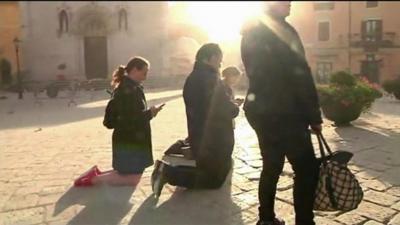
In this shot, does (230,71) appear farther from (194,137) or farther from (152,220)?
(152,220)

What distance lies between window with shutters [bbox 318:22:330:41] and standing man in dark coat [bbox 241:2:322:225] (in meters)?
34.7

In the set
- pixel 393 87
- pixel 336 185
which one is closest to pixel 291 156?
pixel 336 185

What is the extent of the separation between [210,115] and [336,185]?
1734mm

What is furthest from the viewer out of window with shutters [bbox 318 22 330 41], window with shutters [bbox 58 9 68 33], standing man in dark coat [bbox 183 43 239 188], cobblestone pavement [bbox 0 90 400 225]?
window with shutters [bbox 318 22 330 41]

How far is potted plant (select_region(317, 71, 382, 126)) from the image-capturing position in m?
8.37

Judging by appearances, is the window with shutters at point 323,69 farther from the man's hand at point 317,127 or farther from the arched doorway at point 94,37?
the man's hand at point 317,127

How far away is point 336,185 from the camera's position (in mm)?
2996

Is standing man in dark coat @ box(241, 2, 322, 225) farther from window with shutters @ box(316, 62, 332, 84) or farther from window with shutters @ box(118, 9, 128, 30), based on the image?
window with shutters @ box(316, 62, 332, 84)

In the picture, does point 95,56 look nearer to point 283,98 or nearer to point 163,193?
point 163,193

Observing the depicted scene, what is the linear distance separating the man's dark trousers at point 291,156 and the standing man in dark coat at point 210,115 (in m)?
1.28

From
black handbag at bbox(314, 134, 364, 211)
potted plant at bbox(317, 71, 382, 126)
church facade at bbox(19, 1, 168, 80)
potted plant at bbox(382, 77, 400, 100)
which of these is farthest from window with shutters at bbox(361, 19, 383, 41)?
black handbag at bbox(314, 134, 364, 211)

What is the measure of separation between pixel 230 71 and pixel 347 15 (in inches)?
1236

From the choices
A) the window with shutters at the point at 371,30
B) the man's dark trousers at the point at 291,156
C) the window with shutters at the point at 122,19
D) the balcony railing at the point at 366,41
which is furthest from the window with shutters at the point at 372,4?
the man's dark trousers at the point at 291,156

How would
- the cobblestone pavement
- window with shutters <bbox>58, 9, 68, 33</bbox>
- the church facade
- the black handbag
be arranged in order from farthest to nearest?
window with shutters <bbox>58, 9, 68, 33</bbox>
the church facade
the cobblestone pavement
the black handbag
